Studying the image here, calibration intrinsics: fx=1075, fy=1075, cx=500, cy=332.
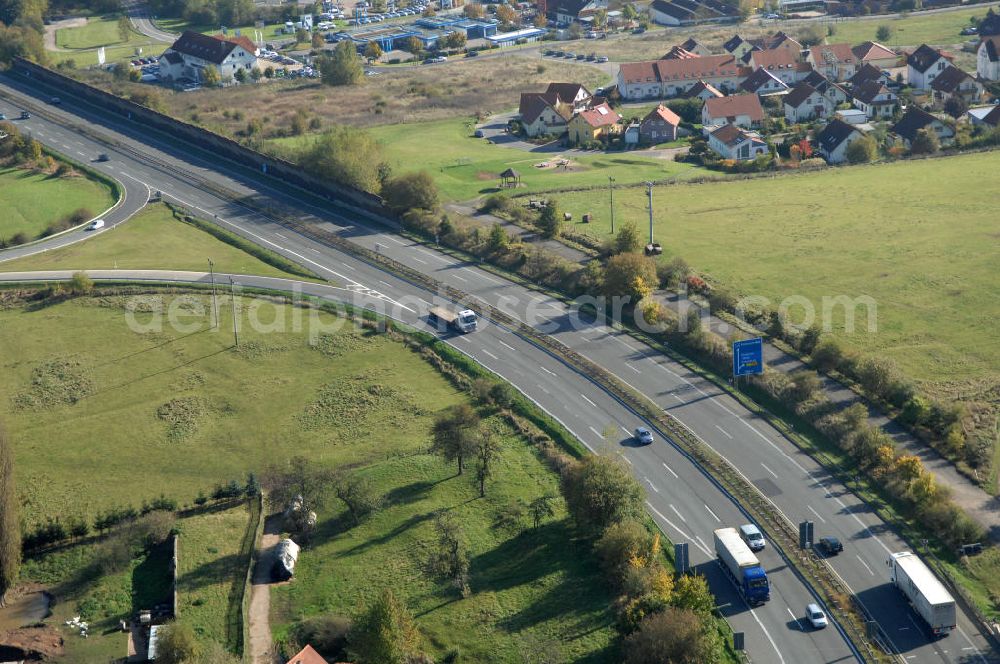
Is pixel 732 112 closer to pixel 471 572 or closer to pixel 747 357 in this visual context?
pixel 747 357

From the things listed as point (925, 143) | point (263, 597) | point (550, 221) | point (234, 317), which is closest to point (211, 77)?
point (550, 221)

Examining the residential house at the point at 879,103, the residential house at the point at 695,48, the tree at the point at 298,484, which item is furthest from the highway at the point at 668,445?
the residential house at the point at 695,48

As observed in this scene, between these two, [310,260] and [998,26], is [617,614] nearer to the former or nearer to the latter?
[310,260]

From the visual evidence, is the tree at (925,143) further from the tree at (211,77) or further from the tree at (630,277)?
the tree at (211,77)

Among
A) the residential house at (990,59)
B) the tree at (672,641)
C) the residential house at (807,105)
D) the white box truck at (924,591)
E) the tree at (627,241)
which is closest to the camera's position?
the tree at (672,641)

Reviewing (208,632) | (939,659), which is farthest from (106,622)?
(939,659)

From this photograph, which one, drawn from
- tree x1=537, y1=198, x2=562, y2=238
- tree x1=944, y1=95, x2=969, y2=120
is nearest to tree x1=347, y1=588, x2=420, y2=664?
tree x1=537, y1=198, x2=562, y2=238

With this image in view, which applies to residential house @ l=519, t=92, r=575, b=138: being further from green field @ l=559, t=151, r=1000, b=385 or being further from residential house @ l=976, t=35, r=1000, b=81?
residential house @ l=976, t=35, r=1000, b=81
